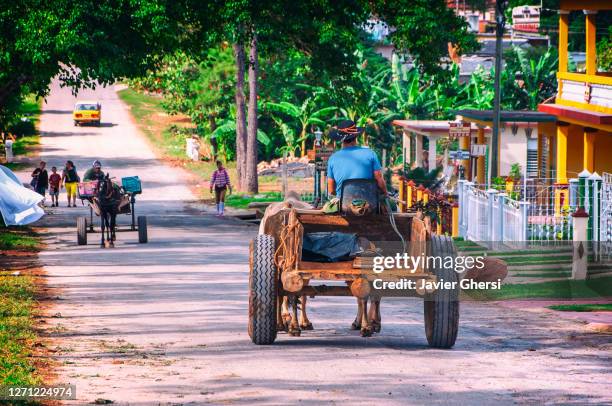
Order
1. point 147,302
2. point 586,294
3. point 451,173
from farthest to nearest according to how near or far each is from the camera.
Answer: point 451,173
point 586,294
point 147,302

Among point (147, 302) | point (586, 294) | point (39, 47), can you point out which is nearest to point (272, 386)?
point (147, 302)

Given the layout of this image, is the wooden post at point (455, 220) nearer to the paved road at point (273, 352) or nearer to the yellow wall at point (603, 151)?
the yellow wall at point (603, 151)

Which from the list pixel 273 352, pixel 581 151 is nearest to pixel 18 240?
pixel 581 151

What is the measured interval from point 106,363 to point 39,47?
63.8 ft

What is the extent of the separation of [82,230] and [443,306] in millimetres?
17237

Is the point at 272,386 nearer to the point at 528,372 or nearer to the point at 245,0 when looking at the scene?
the point at 528,372

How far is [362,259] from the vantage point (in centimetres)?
1293

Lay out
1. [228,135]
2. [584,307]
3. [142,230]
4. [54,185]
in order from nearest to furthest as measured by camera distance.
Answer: [584,307] < [142,230] < [54,185] < [228,135]

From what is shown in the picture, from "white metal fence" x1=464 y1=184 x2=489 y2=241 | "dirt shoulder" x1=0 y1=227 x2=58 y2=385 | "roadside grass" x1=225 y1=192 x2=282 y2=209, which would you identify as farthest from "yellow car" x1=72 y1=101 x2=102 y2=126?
"white metal fence" x1=464 y1=184 x2=489 y2=241

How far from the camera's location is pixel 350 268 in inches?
511

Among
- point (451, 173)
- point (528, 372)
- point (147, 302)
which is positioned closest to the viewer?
point (528, 372)

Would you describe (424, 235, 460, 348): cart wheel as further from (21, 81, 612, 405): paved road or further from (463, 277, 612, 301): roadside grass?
(463, 277, 612, 301): roadside grass

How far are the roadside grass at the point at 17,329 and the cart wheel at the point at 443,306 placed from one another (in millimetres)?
4192

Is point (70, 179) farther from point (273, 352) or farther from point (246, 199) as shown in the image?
point (273, 352)
